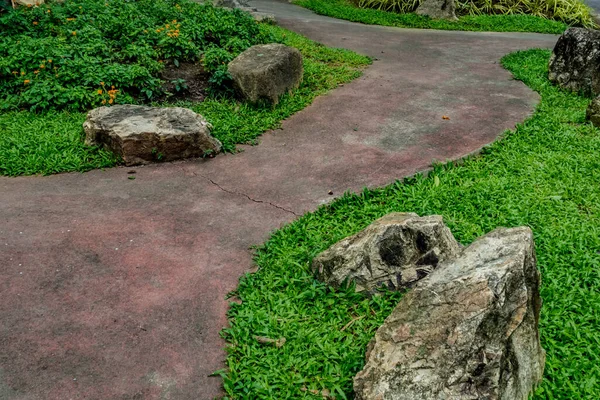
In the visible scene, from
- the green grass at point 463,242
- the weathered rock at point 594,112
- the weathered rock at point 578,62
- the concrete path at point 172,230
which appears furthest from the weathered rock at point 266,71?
the weathered rock at point 578,62

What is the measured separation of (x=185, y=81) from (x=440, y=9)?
7.90 m

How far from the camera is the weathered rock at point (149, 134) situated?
5391 millimetres

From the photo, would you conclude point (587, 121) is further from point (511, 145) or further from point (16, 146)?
point (16, 146)

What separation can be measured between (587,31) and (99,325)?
7.70 meters

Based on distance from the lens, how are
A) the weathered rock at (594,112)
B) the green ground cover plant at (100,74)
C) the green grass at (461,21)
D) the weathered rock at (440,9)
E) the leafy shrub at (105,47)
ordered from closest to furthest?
the green ground cover plant at (100,74), the weathered rock at (594,112), the leafy shrub at (105,47), the green grass at (461,21), the weathered rock at (440,9)

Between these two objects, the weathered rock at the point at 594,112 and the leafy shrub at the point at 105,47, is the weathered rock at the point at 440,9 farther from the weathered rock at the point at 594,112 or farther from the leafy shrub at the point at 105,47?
the weathered rock at the point at 594,112

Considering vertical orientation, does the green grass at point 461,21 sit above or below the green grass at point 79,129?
above

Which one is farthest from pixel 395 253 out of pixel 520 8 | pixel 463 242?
pixel 520 8

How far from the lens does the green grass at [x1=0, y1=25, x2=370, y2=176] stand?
5.34m

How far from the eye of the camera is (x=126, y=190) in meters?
4.93

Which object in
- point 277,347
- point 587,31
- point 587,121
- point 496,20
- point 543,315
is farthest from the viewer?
point 496,20

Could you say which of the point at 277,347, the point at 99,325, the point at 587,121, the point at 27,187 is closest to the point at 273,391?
the point at 277,347

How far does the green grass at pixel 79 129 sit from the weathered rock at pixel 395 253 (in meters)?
2.58

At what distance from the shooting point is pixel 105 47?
7.42 metres
